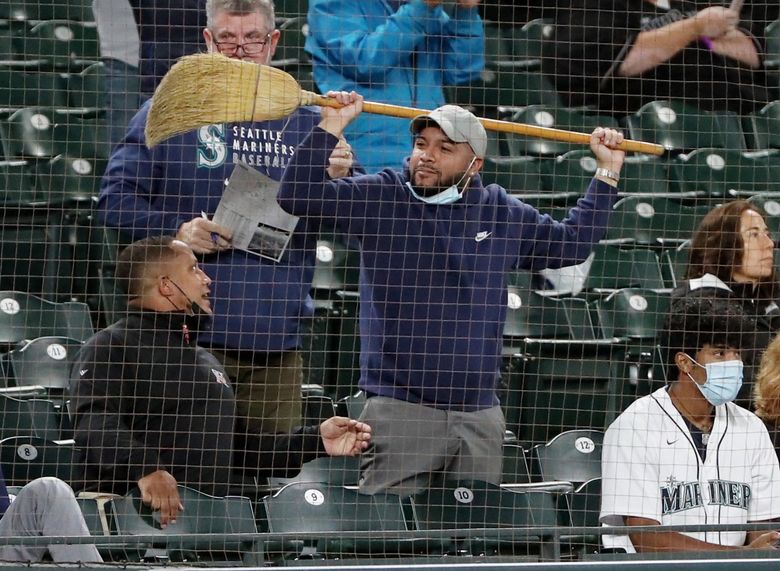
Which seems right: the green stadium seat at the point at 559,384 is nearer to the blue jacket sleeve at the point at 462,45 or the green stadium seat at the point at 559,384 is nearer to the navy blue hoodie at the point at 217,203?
the navy blue hoodie at the point at 217,203

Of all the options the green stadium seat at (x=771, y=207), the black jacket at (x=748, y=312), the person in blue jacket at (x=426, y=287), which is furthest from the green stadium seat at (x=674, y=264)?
the person in blue jacket at (x=426, y=287)

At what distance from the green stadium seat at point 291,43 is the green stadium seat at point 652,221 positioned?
154cm

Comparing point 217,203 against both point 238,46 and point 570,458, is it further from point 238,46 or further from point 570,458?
point 570,458

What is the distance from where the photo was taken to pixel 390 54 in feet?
21.3

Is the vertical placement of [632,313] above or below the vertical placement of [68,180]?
below

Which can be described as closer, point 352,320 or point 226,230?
point 226,230

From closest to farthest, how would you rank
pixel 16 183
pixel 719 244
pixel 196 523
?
pixel 196 523 → pixel 719 244 → pixel 16 183

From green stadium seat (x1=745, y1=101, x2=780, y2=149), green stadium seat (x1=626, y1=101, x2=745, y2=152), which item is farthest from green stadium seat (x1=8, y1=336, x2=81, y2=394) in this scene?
green stadium seat (x1=745, y1=101, x2=780, y2=149)

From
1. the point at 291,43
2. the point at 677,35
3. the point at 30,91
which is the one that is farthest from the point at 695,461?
the point at 30,91

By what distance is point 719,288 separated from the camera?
6.21m

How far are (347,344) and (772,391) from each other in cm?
166

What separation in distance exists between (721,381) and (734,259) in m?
0.70

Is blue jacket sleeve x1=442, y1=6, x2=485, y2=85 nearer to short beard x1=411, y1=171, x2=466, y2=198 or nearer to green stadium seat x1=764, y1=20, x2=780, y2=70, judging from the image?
short beard x1=411, y1=171, x2=466, y2=198

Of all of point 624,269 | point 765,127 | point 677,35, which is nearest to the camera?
point 624,269
